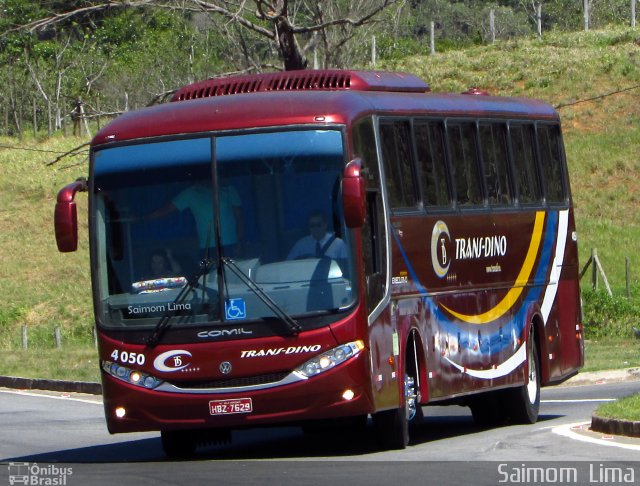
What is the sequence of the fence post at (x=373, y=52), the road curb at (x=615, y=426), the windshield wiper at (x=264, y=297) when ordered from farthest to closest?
the fence post at (x=373, y=52), the road curb at (x=615, y=426), the windshield wiper at (x=264, y=297)

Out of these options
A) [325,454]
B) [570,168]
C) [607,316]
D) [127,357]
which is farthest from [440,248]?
[570,168]

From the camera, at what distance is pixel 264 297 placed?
1164 centimetres

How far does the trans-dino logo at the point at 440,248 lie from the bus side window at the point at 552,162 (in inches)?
131

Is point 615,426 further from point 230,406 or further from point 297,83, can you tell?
point 297,83

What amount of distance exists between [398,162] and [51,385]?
39.9 ft

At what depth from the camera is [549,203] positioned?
17.0 m

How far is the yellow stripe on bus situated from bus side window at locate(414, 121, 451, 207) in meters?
1.17

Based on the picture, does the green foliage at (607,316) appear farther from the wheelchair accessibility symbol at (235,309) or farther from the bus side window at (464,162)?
the wheelchair accessibility symbol at (235,309)

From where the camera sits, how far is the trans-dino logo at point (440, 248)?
1374 cm

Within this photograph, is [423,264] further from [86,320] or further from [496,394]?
[86,320]

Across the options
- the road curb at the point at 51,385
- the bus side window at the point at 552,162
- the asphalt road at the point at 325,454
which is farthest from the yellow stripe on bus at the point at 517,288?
the road curb at the point at 51,385

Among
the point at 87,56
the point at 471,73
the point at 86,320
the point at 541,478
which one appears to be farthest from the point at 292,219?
the point at 87,56

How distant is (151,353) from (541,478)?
11.8ft

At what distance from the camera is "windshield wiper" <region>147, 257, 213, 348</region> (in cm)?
1182
